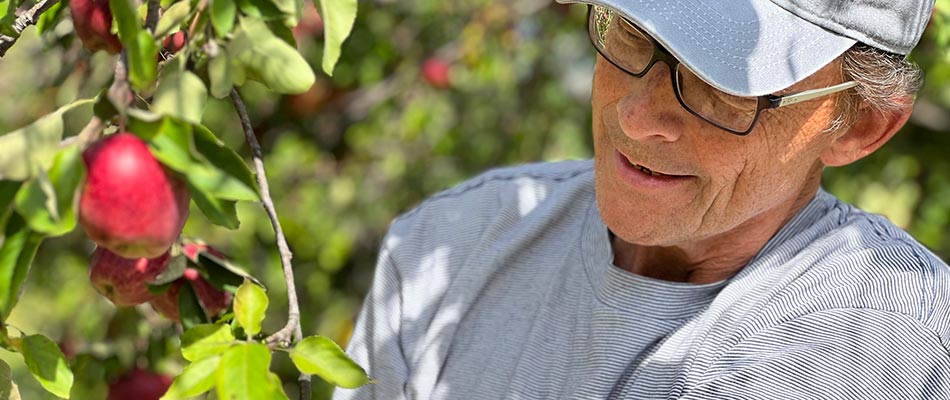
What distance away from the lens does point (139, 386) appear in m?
1.86

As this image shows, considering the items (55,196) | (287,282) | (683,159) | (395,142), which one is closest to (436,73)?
(395,142)

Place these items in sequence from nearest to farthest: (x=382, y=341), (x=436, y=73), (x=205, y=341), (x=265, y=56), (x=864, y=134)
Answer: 1. (x=265, y=56)
2. (x=205, y=341)
3. (x=864, y=134)
4. (x=382, y=341)
5. (x=436, y=73)

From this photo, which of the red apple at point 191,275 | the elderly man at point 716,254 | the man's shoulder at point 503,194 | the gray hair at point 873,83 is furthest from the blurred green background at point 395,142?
the gray hair at point 873,83

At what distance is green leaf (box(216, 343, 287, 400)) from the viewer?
889 millimetres

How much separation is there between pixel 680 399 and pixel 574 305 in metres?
0.31

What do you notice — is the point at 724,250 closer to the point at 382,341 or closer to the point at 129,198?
the point at 382,341

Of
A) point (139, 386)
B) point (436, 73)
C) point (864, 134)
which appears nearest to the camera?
point (864, 134)

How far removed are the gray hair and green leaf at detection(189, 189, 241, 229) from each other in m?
0.73

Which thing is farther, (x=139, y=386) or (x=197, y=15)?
(x=139, y=386)

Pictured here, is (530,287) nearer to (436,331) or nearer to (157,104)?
(436,331)

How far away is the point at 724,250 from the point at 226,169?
0.75m

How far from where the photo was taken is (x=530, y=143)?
3.66m

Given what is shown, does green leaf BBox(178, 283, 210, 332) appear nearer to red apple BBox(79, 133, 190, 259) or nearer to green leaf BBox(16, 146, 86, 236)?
red apple BBox(79, 133, 190, 259)

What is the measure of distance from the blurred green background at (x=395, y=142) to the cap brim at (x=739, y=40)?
189cm
